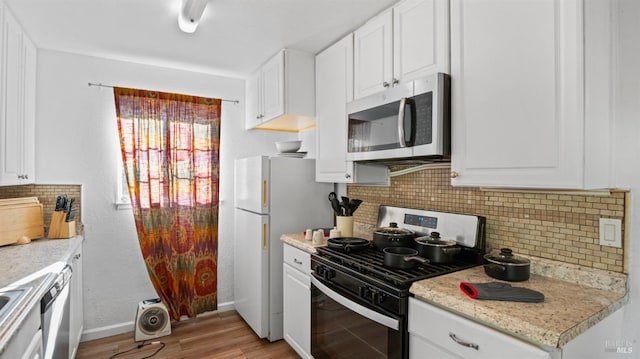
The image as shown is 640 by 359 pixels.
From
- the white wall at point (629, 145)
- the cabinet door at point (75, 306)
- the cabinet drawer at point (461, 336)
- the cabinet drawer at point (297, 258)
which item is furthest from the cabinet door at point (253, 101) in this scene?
the white wall at point (629, 145)

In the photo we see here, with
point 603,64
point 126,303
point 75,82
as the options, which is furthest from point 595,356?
point 75,82

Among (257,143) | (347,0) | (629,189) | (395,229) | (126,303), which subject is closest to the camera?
(629,189)

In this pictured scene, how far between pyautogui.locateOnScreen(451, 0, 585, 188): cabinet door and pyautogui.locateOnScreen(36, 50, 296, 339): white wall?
8.46 ft

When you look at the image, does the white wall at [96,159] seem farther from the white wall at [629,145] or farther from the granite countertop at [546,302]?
the white wall at [629,145]

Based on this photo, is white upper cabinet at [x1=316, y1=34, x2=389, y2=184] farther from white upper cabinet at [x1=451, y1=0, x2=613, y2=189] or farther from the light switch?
the light switch

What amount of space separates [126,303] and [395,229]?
245 centimetres

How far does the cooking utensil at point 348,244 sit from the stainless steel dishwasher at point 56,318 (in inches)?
56.3

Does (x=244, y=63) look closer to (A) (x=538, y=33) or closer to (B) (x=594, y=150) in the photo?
(A) (x=538, y=33)

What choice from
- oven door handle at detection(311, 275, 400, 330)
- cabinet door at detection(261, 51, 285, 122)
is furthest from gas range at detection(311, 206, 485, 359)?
cabinet door at detection(261, 51, 285, 122)

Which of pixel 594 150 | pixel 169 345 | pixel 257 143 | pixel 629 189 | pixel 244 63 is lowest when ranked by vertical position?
pixel 169 345

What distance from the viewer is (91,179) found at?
2777mm

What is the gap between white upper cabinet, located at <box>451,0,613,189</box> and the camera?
1.16m

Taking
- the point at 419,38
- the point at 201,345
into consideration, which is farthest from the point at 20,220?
the point at 419,38

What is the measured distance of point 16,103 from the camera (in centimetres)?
211
